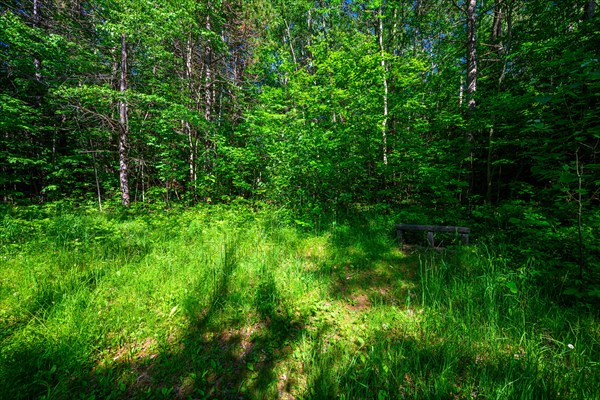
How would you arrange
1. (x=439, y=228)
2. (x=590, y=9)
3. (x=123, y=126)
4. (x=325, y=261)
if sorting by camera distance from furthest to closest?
1. (x=123, y=126)
2. (x=590, y=9)
3. (x=439, y=228)
4. (x=325, y=261)

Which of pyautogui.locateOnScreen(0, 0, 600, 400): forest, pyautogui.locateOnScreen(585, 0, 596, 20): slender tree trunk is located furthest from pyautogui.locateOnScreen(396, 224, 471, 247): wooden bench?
pyautogui.locateOnScreen(585, 0, 596, 20): slender tree trunk

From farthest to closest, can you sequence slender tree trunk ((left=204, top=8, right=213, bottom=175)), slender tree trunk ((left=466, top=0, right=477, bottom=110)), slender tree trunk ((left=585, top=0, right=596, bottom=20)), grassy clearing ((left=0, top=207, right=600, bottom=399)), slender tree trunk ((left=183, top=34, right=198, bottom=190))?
1. slender tree trunk ((left=204, top=8, right=213, bottom=175))
2. slender tree trunk ((left=183, top=34, right=198, bottom=190))
3. slender tree trunk ((left=466, top=0, right=477, bottom=110))
4. slender tree trunk ((left=585, top=0, right=596, bottom=20))
5. grassy clearing ((left=0, top=207, right=600, bottom=399))

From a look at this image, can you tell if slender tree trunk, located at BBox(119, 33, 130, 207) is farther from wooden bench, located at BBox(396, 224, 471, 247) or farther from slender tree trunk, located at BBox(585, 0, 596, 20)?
slender tree trunk, located at BBox(585, 0, 596, 20)

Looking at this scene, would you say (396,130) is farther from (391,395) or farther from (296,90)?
(391,395)

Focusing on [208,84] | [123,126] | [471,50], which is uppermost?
[208,84]

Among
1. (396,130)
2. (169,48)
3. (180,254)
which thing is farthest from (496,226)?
(169,48)

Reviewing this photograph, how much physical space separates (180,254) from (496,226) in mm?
7291

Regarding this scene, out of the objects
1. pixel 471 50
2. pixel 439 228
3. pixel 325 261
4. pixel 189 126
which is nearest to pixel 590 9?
pixel 471 50

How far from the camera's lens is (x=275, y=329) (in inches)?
85.4

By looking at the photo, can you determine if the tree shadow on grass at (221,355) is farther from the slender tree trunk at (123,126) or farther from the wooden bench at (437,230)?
the slender tree trunk at (123,126)

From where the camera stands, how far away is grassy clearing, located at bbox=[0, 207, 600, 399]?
1569 millimetres

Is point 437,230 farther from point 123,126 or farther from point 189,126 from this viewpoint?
point 123,126

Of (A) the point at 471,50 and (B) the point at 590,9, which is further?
(A) the point at 471,50

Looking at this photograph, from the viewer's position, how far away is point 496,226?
5.03 metres
